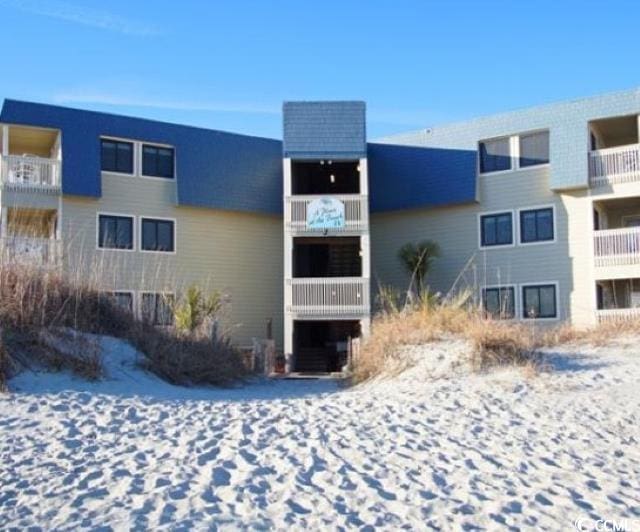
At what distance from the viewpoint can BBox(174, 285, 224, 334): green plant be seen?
20.3 metres

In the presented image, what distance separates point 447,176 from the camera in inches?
1156

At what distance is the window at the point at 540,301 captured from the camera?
1078 inches

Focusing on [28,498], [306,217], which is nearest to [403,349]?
[28,498]

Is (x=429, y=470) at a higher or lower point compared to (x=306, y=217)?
lower

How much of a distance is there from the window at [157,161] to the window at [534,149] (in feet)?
41.6

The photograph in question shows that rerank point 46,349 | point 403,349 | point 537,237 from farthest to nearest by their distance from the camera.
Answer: point 537,237
point 403,349
point 46,349

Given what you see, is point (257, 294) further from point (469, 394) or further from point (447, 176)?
point (469, 394)

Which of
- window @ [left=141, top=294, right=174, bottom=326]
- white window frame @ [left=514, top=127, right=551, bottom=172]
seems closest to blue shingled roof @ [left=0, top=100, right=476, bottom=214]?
white window frame @ [left=514, top=127, right=551, bottom=172]

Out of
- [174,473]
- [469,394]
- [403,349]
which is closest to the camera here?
[174,473]

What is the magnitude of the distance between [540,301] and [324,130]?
31.9 ft

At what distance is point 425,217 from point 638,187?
7.89 meters

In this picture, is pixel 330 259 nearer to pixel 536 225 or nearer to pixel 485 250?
pixel 485 250

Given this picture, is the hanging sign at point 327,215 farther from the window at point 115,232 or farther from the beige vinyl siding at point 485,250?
the window at point 115,232

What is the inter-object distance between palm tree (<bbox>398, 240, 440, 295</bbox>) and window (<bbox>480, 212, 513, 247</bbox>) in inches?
70.7
